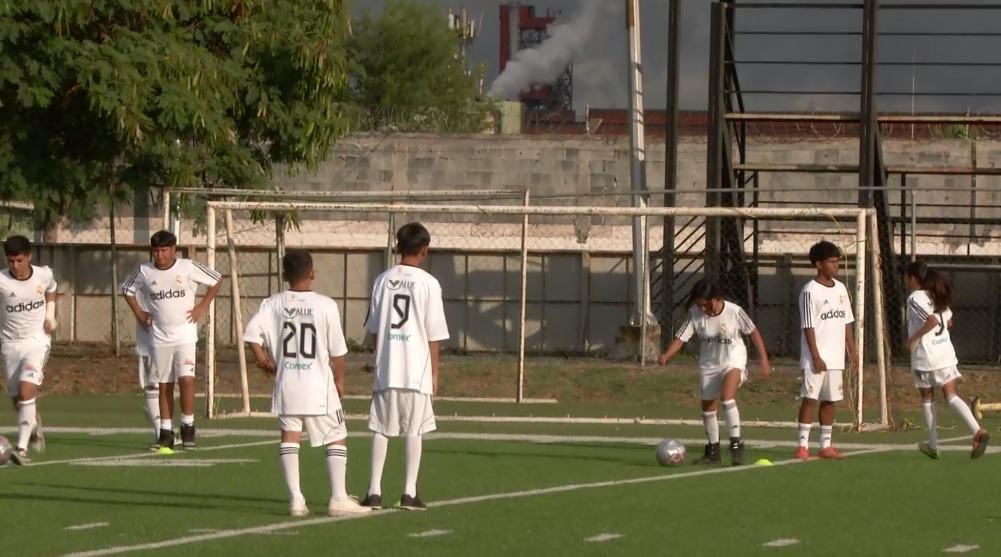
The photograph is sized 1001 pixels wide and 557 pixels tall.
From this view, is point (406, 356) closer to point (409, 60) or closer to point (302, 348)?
point (302, 348)

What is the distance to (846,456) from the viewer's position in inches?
635

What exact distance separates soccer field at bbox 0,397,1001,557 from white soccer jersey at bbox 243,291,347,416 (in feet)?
2.33

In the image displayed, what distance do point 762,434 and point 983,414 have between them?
397cm

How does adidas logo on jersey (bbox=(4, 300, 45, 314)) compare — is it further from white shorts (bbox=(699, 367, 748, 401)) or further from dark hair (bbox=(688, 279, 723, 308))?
white shorts (bbox=(699, 367, 748, 401))

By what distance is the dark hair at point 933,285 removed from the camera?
52.0 feet

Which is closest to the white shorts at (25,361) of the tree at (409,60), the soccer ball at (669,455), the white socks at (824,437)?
the soccer ball at (669,455)

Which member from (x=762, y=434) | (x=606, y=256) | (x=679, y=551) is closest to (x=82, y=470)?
(x=679, y=551)

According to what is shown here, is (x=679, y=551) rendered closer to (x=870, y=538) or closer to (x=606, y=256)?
(x=870, y=538)

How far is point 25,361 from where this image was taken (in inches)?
614

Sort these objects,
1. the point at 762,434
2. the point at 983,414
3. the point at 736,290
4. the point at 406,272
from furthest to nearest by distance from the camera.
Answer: the point at 736,290 → the point at 983,414 → the point at 762,434 → the point at 406,272

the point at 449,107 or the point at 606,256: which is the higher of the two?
the point at 449,107

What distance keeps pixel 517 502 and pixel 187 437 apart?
5007mm

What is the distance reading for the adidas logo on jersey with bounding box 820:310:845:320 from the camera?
1573 cm

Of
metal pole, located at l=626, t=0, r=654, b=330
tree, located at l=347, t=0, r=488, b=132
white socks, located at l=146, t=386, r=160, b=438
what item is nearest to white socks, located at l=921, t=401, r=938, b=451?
white socks, located at l=146, t=386, r=160, b=438
